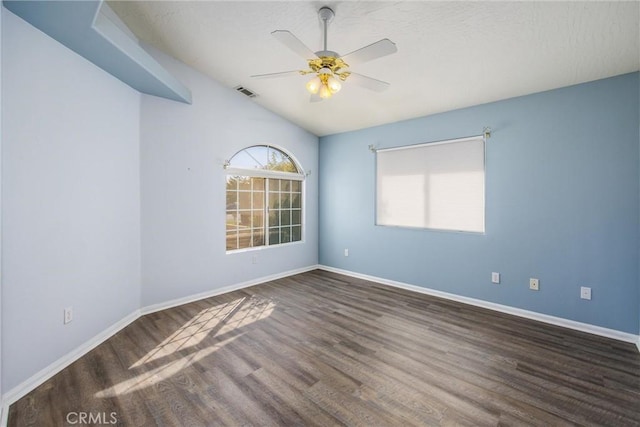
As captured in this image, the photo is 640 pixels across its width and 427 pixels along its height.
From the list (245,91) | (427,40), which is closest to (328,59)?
(427,40)

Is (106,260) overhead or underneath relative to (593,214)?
underneath

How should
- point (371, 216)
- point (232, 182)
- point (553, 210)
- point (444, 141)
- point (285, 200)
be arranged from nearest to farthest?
point (553, 210) < point (444, 141) < point (232, 182) < point (371, 216) < point (285, 200)

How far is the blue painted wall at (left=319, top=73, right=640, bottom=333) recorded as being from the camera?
2668 mm

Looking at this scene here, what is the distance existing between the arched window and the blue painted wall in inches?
80.8

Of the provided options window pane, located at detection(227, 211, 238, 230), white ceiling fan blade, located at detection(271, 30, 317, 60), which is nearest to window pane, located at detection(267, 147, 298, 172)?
window pane, located at detection(227, 211, 238, 230)

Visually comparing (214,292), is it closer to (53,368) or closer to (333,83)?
(53,368)

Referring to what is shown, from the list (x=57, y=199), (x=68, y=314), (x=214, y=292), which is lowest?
(x=214, y=292)

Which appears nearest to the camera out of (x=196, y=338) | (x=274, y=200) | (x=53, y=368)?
(x=53, y=368)

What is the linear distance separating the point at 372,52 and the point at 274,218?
A: 10.7 feet

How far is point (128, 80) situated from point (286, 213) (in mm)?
2869

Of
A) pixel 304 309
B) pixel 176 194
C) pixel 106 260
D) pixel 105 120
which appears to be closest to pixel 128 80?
pixel 105 120

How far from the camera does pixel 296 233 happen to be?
516 cm

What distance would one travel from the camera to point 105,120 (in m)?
2.69

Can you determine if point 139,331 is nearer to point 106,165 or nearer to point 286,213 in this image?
point 106,165
